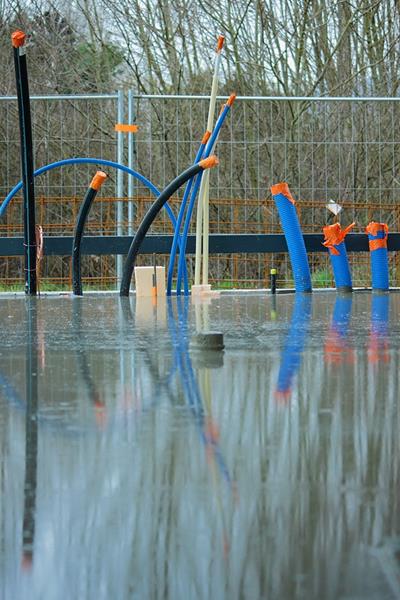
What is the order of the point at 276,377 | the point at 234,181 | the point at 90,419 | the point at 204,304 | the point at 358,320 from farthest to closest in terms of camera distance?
the point at 234,181 → the point at 204,304 → the point at 358,320 → the point at 276,377 → the point at 90,419

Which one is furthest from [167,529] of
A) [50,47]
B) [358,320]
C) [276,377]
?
[50,47]

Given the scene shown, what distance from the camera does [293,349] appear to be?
149 inches

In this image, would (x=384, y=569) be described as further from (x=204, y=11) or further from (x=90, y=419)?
(x=204, y=11)

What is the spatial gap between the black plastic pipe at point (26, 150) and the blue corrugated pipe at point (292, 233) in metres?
1.87

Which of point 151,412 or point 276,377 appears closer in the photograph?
point 151,412

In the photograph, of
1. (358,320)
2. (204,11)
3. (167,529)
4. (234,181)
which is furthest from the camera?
(204,11)

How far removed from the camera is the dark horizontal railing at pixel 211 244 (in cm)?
1008

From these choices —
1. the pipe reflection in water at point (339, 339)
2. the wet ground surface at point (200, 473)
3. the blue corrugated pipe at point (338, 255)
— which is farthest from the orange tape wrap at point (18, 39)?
the blue corrugated pipe at point (338, 255)

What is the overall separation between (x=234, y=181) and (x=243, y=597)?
12049mm

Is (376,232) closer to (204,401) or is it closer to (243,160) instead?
(243,160)

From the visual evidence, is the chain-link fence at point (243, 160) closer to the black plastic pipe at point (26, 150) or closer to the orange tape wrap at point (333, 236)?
the orange tape wrap at point (333, 236)

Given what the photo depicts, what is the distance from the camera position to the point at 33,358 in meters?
3.57

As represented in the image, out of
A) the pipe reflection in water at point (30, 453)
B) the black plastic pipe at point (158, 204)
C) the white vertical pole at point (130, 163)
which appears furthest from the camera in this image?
the white vertical pole at point (130, 163)

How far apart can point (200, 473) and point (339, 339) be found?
2.39 m
